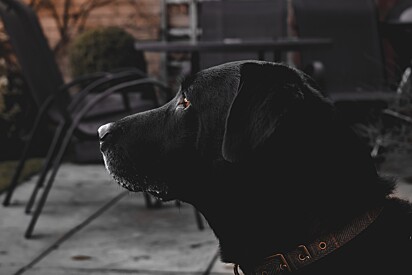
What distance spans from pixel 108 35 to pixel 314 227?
7.31 m

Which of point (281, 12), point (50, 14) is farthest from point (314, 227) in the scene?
point (50, 14)

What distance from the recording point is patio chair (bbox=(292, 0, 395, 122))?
6.83 metres

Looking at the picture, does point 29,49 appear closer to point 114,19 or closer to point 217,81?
point 217,81

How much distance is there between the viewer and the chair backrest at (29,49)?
515cm

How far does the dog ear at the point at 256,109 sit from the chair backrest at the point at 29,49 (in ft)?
9.82

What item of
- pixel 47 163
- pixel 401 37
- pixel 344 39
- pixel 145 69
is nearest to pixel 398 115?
pixel 401 37

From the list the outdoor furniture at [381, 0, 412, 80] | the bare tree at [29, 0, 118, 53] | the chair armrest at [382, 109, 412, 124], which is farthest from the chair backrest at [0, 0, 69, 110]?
the bare tree at [29, 0, 118, 53]

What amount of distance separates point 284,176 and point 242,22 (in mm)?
5403

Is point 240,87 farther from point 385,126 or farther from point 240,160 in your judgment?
point 385,126

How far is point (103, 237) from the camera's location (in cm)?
474

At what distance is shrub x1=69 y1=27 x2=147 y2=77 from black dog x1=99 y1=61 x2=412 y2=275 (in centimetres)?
680

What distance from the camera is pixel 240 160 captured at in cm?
221

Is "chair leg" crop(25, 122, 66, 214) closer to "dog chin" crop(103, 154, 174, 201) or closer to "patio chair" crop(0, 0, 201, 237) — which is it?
"patio chair" crop(0, 0, 201, 237)

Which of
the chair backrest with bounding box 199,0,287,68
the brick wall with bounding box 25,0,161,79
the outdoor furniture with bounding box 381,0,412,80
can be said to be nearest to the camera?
the outdoor furniture with bounding box 381,0,412,80
